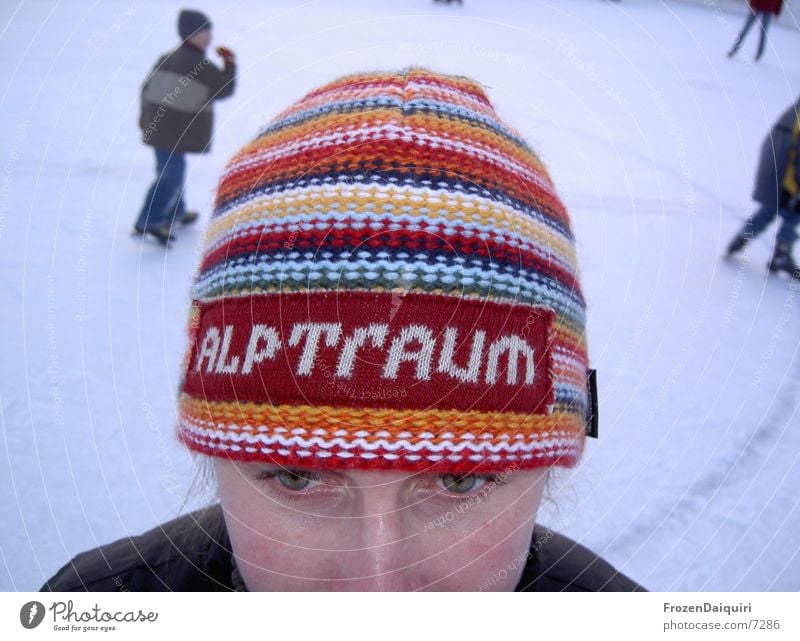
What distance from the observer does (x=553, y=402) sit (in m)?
0.36

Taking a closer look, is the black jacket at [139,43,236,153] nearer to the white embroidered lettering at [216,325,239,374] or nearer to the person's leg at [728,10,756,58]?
the white embroidered lettering at [216,325,239,374]

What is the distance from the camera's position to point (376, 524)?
33 cm

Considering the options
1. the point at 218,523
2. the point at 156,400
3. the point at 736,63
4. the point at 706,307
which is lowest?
the point at 156,400

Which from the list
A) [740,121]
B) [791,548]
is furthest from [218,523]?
[740,121]

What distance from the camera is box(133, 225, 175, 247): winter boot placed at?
3.07 feet

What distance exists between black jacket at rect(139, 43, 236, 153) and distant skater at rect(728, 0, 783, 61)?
72 centimetres

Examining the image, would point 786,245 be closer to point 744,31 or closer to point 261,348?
point 744,31

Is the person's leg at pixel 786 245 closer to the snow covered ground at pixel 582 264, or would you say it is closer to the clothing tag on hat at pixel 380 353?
the snow covered ground at pixel 582 264

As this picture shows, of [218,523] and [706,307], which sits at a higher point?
[706,307]

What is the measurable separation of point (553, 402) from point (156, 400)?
23.4 inches

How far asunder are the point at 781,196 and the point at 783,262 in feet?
0.43

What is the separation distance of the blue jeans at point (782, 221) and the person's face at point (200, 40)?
0.73 m

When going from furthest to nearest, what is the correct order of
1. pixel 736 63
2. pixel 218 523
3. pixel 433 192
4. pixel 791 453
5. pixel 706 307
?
pixel 736 63 < pixel 706 307 < pixel 791 453 < pixel 218 523 < pixel 433 192
